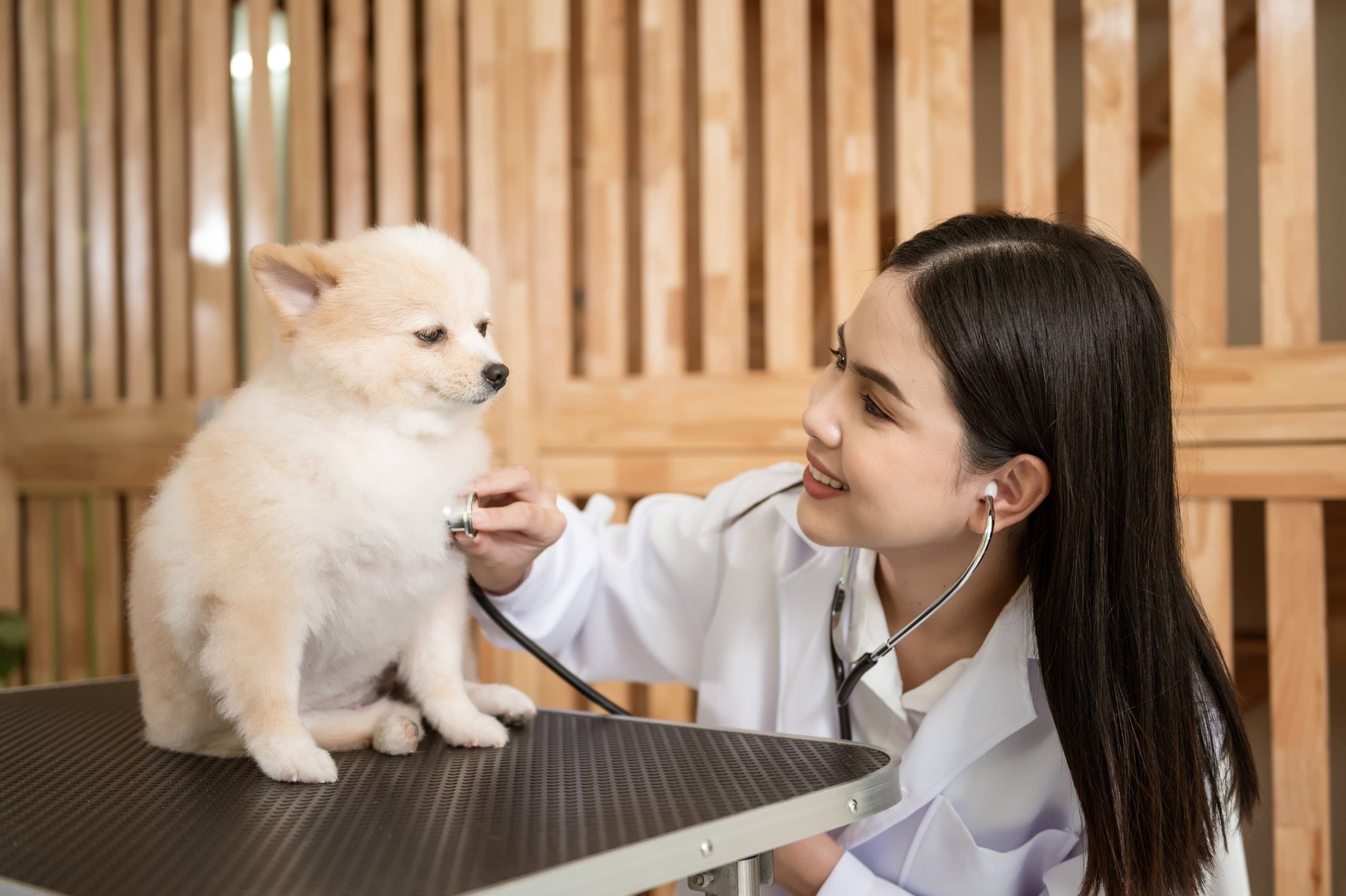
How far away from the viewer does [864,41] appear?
6.90 feet

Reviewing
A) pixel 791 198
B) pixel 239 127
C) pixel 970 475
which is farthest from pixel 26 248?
pixel 970 475

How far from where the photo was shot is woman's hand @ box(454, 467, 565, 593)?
105 centimetres

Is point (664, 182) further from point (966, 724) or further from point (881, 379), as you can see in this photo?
point (966, 724)

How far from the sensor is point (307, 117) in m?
2.76

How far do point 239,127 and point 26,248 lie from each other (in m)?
0.84

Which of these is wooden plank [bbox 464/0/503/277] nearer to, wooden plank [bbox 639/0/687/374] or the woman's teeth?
wooden plank [bbox 639/0/687/374]

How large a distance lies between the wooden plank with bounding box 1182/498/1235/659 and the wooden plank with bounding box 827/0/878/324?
771mm

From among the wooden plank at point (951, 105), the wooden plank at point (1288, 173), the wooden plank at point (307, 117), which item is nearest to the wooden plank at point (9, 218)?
the wooden plank at point (307, 117)

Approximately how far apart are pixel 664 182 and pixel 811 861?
1.61 metres

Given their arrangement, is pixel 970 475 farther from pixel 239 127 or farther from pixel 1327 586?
pixel 239 127

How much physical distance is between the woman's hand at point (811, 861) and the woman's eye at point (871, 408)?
452mm

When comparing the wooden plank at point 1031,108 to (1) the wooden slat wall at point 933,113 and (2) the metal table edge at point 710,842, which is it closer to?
(1) the wooden slat wall at point 933,113

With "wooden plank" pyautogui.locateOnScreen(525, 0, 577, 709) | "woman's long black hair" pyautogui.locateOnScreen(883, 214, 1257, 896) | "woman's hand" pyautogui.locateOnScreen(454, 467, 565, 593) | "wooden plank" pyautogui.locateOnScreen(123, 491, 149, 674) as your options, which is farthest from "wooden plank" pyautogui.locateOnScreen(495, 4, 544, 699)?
"woman's long black hair" pyautogui.locateOnScreen(883, 214, 1257, 896)

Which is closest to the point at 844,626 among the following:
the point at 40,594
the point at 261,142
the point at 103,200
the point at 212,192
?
the point at 261,142
